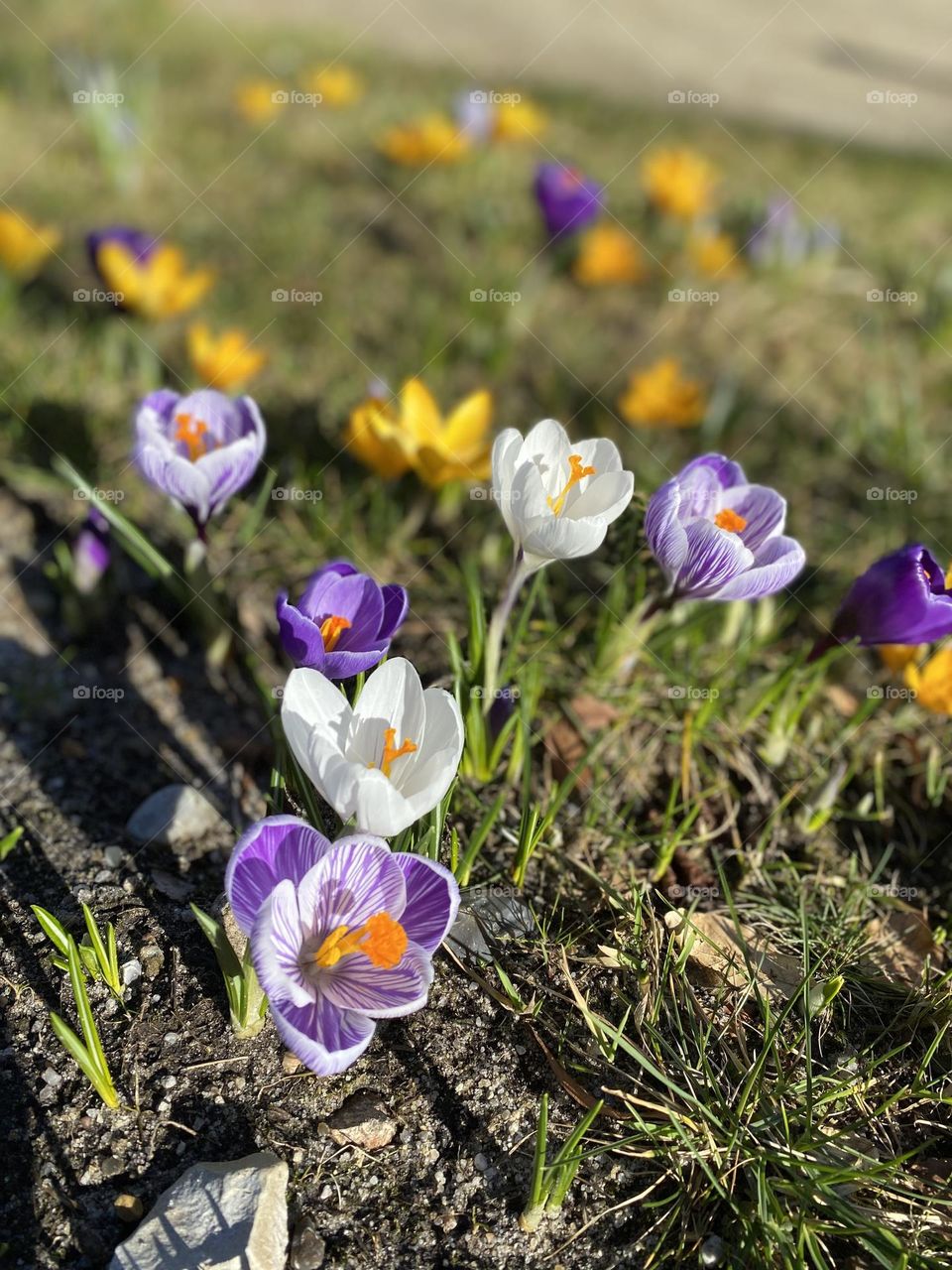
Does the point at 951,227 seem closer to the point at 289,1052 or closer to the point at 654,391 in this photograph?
the point at 654,391

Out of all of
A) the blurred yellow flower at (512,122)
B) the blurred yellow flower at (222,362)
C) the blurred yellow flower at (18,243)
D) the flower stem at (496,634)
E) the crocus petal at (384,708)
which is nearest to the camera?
the crocus petal at (384,708)

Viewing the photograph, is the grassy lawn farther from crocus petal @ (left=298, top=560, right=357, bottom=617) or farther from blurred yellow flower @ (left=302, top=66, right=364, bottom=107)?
crocus petal @ (left=298, top=560, right=357, bottom=617)

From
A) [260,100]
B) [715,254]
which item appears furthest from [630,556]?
[260,100]

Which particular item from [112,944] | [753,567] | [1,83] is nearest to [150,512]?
[112,944]

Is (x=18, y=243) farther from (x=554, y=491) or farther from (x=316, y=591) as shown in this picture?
(x=554, y=491)

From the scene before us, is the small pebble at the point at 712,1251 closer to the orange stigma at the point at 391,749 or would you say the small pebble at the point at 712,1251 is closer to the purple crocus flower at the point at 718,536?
the orange stigma at the point at 391,749

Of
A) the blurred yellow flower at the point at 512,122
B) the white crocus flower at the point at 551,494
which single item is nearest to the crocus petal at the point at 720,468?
the white crocus flower at the point at 551,494
